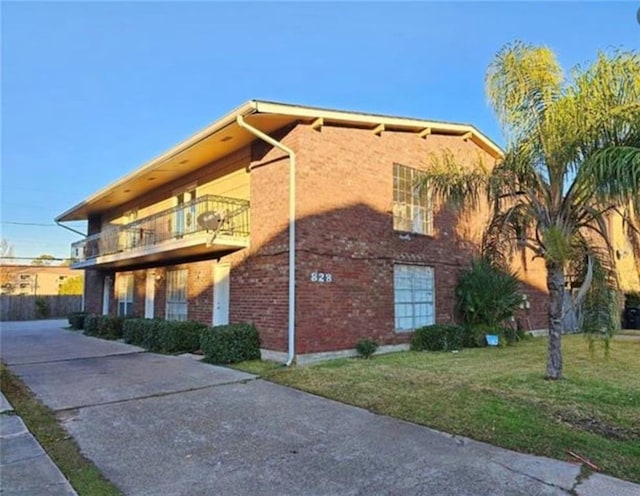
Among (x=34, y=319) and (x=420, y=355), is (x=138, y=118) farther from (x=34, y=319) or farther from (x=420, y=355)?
(x=34, y=319)

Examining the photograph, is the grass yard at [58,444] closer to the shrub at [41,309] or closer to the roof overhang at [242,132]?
the roof overhang at [242,132]

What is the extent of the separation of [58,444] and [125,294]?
601 inches

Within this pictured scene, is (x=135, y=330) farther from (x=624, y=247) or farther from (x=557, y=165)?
(x=624, y=247)

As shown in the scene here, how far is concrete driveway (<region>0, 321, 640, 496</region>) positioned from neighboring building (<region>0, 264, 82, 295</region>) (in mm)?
38982

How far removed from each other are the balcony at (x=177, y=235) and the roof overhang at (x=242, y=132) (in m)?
1.39

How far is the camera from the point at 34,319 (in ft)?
106

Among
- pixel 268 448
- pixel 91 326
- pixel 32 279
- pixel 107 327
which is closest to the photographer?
pixel 268 448

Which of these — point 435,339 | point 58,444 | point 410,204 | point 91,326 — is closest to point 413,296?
point 435,339

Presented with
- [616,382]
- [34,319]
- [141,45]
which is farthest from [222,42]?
[34,319]

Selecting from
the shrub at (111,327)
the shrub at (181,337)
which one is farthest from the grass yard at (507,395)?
the shrub at (111,327)

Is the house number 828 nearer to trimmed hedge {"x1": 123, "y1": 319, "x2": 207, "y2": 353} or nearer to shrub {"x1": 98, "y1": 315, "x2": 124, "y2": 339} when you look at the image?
trimmed hedge {"x1": 123, "y1": 319, "x2": 207, "y2": 353}

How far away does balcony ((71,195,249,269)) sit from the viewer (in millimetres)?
11586

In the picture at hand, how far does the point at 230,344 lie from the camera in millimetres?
10297

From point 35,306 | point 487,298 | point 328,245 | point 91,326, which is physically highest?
point 328,245
